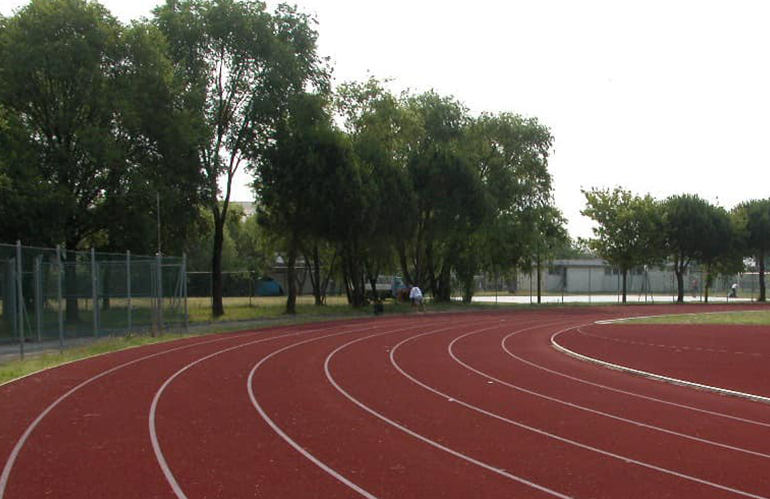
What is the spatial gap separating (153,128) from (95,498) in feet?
83.1

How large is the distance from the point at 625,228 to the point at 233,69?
31560mm

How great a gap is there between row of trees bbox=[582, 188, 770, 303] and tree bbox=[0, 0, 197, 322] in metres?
34.1

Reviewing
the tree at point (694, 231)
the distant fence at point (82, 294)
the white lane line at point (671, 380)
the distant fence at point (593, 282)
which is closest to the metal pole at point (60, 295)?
the distant fence at point (82, 294)

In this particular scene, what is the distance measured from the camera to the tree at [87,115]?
26375mm

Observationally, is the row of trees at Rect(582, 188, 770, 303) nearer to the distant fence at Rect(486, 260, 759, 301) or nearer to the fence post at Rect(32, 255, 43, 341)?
the distant fence at Rect(486, 260, 759, 301)

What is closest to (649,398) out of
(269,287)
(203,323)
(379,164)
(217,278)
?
(203,323)

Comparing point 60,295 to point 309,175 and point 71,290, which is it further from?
point 309,175

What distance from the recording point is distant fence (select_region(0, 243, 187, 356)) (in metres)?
17.3

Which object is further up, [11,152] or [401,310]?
[11,152]

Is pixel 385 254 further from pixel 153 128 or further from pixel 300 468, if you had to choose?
pixel 300 468

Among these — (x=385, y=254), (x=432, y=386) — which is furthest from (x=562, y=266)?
(x=432, y=386)

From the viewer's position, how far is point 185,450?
8289 mm

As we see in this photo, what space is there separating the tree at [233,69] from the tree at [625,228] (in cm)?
2675

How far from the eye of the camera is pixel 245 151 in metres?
37.2
